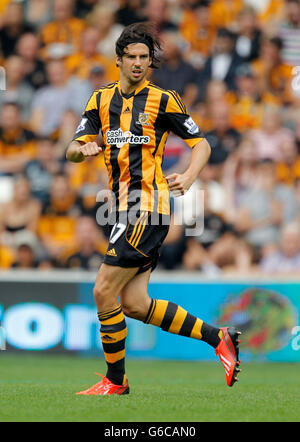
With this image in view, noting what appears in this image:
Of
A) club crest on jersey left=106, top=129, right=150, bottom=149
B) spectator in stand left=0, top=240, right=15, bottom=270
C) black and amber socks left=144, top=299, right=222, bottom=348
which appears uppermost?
club crest on jersey left=106, top=129, right=150, bottom=149

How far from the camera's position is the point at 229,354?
5762mm

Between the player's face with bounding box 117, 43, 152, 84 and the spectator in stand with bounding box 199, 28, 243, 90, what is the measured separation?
6630 millimetres

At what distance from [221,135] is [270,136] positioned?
0.69 meters

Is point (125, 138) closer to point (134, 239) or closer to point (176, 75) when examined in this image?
point (134, 239)

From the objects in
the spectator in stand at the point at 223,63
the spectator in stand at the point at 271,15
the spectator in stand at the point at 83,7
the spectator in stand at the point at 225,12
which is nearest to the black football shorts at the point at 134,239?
the spectator in stand at the point at 223,63

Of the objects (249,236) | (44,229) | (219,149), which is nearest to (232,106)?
(219,149)

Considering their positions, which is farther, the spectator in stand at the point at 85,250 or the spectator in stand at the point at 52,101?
the spectator in stand at the point at 52,101

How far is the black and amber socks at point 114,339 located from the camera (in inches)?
221

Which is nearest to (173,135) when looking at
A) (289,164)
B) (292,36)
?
(289,164)

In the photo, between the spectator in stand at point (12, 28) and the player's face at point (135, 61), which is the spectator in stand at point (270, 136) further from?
the player's face at point (135, 61)

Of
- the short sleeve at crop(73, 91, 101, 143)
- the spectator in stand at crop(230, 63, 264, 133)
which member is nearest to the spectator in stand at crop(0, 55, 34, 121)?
the spectator in stand at crop(230, 63, 264, 133)

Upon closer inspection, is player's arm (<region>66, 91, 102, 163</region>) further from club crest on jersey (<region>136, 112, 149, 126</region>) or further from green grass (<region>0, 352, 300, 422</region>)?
green grass (<region>0, 352, 300, 422</region>)

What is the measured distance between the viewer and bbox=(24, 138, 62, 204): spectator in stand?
11.5 m

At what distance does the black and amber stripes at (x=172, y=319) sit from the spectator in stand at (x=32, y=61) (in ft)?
25.5
